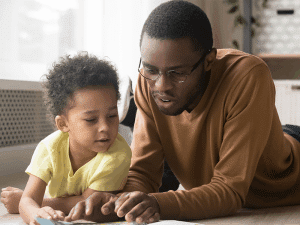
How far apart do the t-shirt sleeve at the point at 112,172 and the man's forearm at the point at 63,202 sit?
6cm

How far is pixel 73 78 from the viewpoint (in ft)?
3.82

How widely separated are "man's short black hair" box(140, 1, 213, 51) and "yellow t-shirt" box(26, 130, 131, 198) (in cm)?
37

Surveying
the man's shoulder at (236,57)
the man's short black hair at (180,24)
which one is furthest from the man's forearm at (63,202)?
the man's shoulder at (236,57)

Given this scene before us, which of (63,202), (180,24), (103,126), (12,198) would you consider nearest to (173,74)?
(180,24)

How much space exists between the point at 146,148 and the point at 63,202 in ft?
1.11

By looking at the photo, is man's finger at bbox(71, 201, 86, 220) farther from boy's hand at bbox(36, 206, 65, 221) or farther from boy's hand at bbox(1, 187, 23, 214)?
boy's hand at bbox(1, 187, 23, 214)

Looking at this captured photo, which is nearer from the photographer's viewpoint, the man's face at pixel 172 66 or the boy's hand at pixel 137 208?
the boy's hand at pixel 137 208

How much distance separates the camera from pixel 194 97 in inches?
47.7

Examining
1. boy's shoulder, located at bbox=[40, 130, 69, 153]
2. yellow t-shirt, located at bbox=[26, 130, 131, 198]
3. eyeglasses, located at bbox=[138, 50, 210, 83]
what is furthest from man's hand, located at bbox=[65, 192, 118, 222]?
eyeglasses, located at bbox=[138, 50, 210, 83]

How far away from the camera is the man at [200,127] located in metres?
1.09

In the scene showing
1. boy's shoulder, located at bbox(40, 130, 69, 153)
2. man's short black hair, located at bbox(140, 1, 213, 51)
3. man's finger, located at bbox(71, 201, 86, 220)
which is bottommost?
man's finger, located at bbox(71, 201, 86, 220)

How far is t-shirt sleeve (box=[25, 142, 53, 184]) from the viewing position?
1.12 m

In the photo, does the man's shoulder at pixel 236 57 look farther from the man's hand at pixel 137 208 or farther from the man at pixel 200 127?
the man's hand at pixel 137 208

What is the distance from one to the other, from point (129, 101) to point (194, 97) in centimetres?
111
